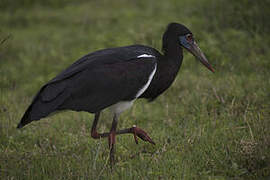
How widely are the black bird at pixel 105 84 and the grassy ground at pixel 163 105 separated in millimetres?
372

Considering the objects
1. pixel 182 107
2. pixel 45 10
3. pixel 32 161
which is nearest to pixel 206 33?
pixel 182 107

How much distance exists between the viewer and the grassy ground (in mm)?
3723

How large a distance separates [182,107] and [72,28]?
14.7 ft

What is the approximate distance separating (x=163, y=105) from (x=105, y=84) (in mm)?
1560

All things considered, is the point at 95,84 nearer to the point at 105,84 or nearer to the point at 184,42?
the point at 105,84

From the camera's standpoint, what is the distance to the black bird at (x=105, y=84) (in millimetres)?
3912

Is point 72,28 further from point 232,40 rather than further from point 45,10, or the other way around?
point 232,40

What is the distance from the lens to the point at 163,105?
5414 mm

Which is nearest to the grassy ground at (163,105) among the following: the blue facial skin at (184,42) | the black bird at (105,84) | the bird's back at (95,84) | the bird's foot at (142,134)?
the bird's foot at (142,134)

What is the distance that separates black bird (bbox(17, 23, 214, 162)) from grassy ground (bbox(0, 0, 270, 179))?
0.37 meters

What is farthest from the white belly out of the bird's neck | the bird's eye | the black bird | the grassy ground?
the bird's eye

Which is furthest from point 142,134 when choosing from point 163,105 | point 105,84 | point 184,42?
point 163,105

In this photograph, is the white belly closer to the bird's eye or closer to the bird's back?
the bird's back

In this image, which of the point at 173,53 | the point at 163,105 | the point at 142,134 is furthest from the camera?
the point at 163,105
